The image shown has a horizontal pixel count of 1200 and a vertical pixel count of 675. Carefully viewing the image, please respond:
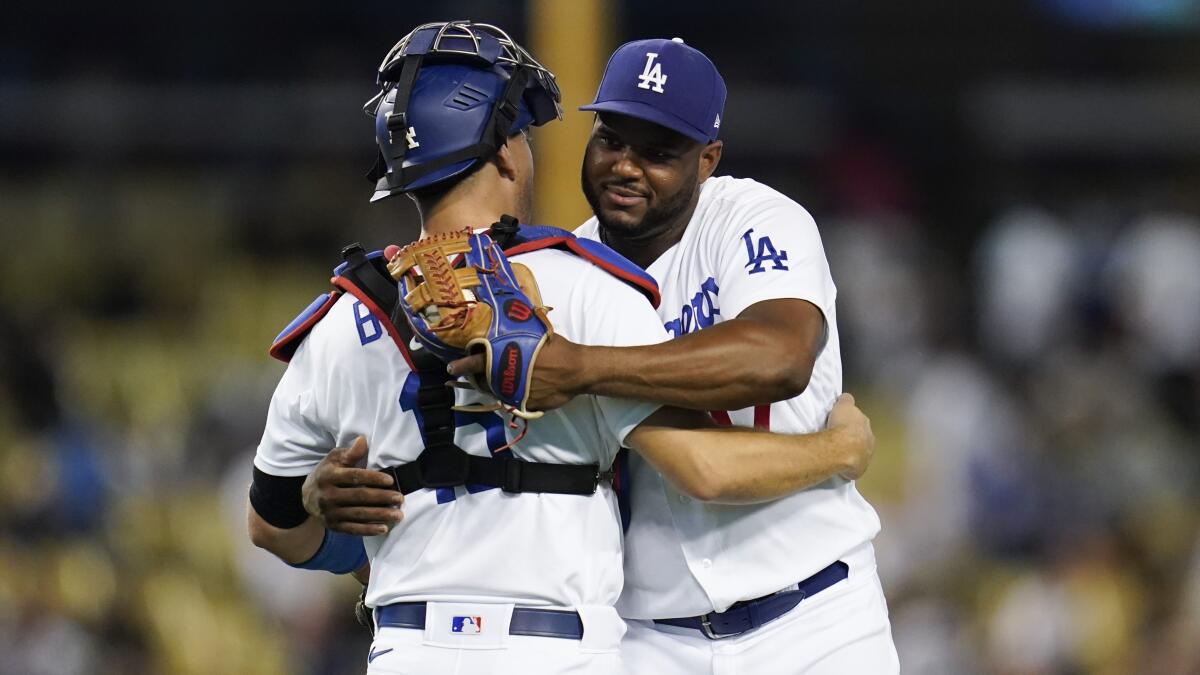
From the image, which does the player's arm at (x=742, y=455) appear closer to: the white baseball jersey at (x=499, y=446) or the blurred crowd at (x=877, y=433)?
the white baseball jersey at (x=499, y=446)

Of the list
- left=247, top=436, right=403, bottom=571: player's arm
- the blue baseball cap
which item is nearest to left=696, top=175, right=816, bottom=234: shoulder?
the blue baseball cap

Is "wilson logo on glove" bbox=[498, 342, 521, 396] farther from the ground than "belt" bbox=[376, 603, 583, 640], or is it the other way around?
"wilson logo on glove" bbox=[498, 342, 521, 396]

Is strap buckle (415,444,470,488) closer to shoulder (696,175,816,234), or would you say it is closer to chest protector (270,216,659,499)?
chest protector (270,216,659,499)

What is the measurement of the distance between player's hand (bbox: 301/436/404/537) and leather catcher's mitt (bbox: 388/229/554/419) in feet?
1.06

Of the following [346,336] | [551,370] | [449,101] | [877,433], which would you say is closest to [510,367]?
[551,370]

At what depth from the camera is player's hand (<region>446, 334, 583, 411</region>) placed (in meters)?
2.78

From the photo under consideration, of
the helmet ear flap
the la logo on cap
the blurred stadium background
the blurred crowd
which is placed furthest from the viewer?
the blurred stadium background

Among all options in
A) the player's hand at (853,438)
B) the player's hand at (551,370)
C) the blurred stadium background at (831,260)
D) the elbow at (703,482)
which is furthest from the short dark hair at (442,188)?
the blurred stadium background at (831,260)

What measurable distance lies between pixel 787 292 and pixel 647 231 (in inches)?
18.7

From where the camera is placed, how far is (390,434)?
3.00 meters

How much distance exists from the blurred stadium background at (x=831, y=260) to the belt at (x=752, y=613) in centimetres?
383

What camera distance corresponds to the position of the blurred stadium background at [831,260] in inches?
317

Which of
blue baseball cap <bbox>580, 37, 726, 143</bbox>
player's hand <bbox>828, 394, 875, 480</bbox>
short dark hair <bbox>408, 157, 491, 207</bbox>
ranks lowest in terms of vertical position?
player's hand <bbox>828, 394, 875, 480</bbox>

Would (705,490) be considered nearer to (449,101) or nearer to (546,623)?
(546,623)
